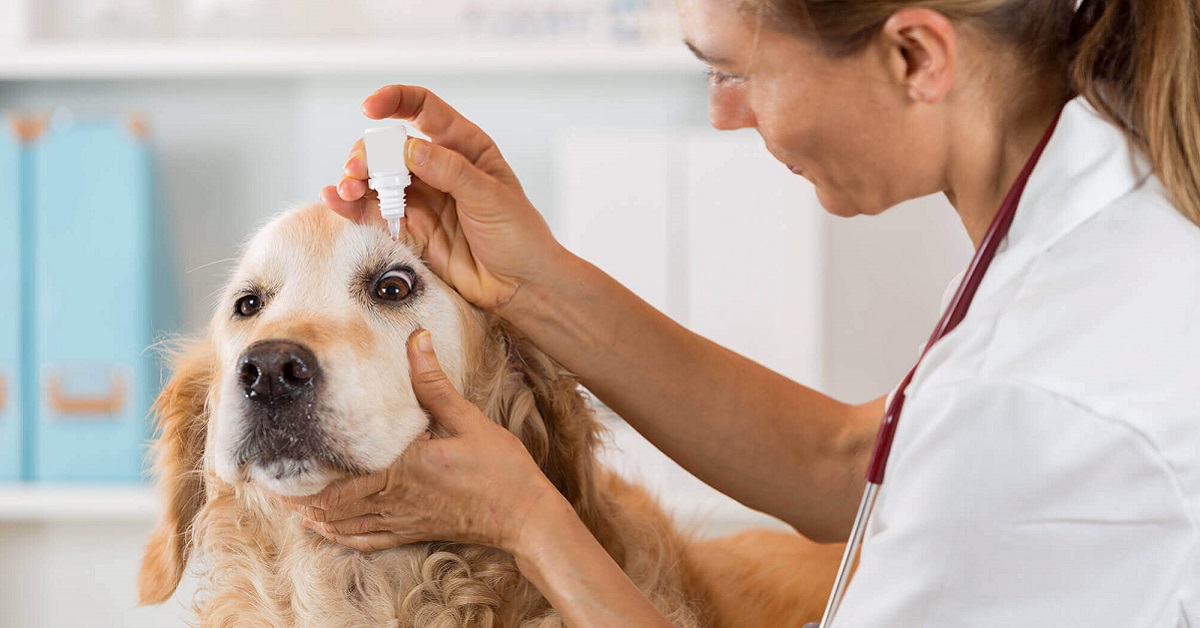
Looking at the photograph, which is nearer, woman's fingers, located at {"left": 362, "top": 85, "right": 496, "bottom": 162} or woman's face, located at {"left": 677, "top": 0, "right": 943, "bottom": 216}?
woman's face, located at {"left": 677, "top": 0, "right": 943, "bottom": 216}

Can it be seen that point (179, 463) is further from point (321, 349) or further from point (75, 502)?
point (75, 502)

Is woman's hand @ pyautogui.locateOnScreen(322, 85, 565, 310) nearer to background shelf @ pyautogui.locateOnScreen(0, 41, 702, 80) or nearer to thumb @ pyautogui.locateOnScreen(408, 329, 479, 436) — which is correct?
thumb @ pyautogui.locateOnScreen(408, 329, 479, 436)

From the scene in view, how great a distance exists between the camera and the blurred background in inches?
76.6

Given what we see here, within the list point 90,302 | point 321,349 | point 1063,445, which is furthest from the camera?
point 90,302

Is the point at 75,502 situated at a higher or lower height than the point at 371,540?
lower

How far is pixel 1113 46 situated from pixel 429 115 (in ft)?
2.18

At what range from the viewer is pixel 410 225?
110 cm

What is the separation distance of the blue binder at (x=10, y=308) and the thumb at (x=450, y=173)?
50.3 inches

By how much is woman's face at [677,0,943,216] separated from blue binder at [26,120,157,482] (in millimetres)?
1414

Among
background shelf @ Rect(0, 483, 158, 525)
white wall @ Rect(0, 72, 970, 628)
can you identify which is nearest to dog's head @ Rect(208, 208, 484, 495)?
background shelf @ Rect(0, 483, 158, 525)

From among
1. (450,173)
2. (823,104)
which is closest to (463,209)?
(450,173)

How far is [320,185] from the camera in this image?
2270 millimetres

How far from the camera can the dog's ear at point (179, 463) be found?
1.21 meters

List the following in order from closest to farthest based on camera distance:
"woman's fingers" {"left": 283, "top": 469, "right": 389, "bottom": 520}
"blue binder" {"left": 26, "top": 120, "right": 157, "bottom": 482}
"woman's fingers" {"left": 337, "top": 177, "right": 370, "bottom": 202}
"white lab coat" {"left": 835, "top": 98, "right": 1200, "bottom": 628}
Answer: "white lab coat" {"left": 835, "top": 98, "right": 1200, "bottom": 628} < "woman's fingers" {"left": 283, "top": 469, "right": 389, "bottom": 520} < "woman's fingers" {"left": 337, "top": 177, "right": 370, "bottom": 202} < "blue binder" {"left": 26, "top": 120, "right": 157, "bottom": 482}
